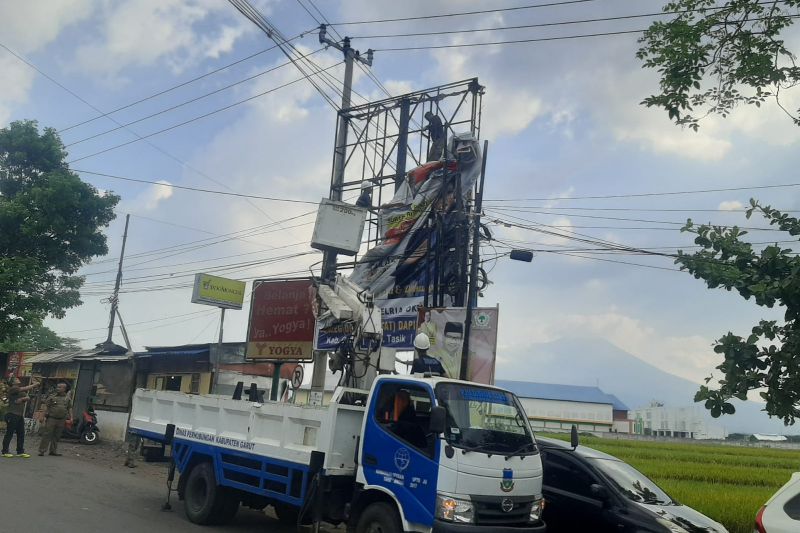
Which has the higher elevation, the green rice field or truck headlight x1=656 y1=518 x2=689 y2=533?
truck headlight x1=656 y1=518 x2=689 y2=533

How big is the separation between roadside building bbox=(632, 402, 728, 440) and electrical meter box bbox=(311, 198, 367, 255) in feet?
310

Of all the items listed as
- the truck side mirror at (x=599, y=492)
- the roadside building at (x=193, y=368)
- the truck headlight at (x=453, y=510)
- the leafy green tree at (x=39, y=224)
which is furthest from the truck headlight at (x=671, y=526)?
the leafy green tree at (x=39, y=224)

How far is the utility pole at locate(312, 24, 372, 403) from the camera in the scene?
16984mm

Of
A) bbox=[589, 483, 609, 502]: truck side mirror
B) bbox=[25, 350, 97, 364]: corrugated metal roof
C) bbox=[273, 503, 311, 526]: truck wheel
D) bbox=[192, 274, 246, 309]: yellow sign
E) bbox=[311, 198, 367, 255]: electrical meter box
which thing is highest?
bbox=[311, 198, 367, 255]: electrical meter box

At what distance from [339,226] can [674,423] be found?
326 feet

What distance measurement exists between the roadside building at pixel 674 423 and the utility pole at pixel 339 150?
93.4 meters

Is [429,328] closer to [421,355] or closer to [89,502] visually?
[421,355]

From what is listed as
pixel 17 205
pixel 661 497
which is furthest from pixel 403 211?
pixel 17 205

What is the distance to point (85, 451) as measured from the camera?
1909cm

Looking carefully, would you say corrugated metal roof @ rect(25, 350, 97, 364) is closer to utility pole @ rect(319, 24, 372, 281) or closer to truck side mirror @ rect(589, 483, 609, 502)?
utility pole @ rect(319, 24, 372, 281)

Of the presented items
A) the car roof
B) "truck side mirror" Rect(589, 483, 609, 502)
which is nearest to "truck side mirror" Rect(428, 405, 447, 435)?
"truck side mirror" Rect(589, 483, 609, 502)

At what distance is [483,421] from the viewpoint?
23.7ft

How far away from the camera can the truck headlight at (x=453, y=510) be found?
6.54m

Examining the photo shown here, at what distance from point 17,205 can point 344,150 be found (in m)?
11.6
